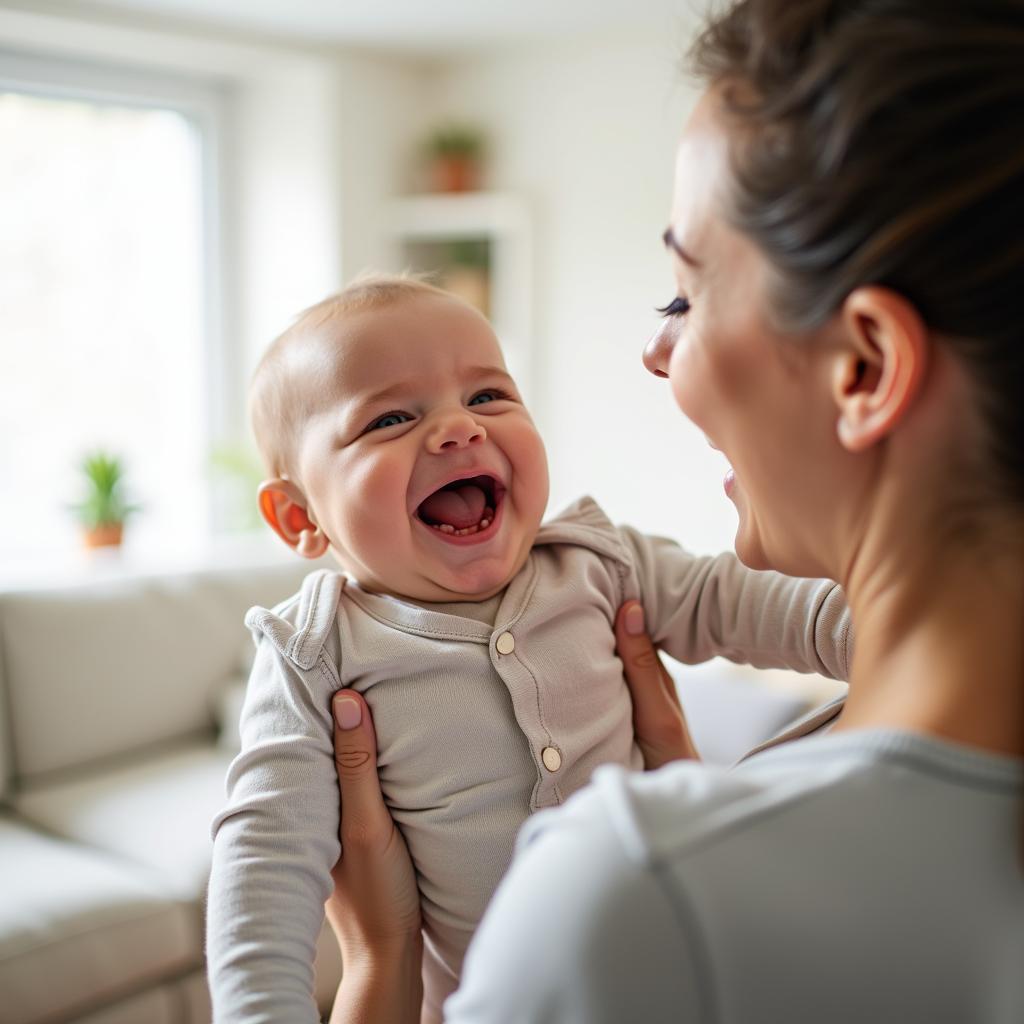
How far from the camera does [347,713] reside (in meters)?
1.08

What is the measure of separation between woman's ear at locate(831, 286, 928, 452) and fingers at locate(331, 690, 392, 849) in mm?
561

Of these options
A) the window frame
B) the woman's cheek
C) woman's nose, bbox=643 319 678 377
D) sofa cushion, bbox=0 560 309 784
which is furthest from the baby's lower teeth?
the window frame

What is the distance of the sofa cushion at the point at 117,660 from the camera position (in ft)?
10.5

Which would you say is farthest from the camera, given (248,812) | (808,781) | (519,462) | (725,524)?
(725,524)

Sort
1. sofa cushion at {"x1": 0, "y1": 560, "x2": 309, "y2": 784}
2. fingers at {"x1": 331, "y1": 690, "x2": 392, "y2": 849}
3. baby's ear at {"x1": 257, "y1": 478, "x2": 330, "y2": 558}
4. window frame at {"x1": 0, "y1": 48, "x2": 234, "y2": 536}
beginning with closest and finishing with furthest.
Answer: fingers at {"x1": 331, "y1": 690, "x2": 392, "y2": 849}, baby's ear at {"x1": 257, "y1": 478, "x2": 330, "y2": 558}, sofa cushion at {"x1": 0, "y1": 560, "x2": 309, "y2": 784}, window frame at {"x1": 0, "y1": 48, "x2": 234, "y2": 536}

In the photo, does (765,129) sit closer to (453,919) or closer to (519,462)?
(519,462)

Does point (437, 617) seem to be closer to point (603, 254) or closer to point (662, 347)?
point (662, 347)

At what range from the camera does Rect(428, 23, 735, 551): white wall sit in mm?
4754

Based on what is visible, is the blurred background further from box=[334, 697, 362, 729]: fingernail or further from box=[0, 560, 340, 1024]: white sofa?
box=[334, 697, 362, 729]: fingernail

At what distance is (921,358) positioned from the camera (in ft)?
2.11

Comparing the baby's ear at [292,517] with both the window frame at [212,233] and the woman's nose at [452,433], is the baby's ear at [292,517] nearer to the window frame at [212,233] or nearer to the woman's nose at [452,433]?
the woman's nose at [452,433]

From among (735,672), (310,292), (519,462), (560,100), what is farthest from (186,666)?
(560,100)

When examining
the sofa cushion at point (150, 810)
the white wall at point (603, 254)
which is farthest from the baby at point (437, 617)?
the white wall at point (603, 254)

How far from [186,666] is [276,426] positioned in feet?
A: 7.63
